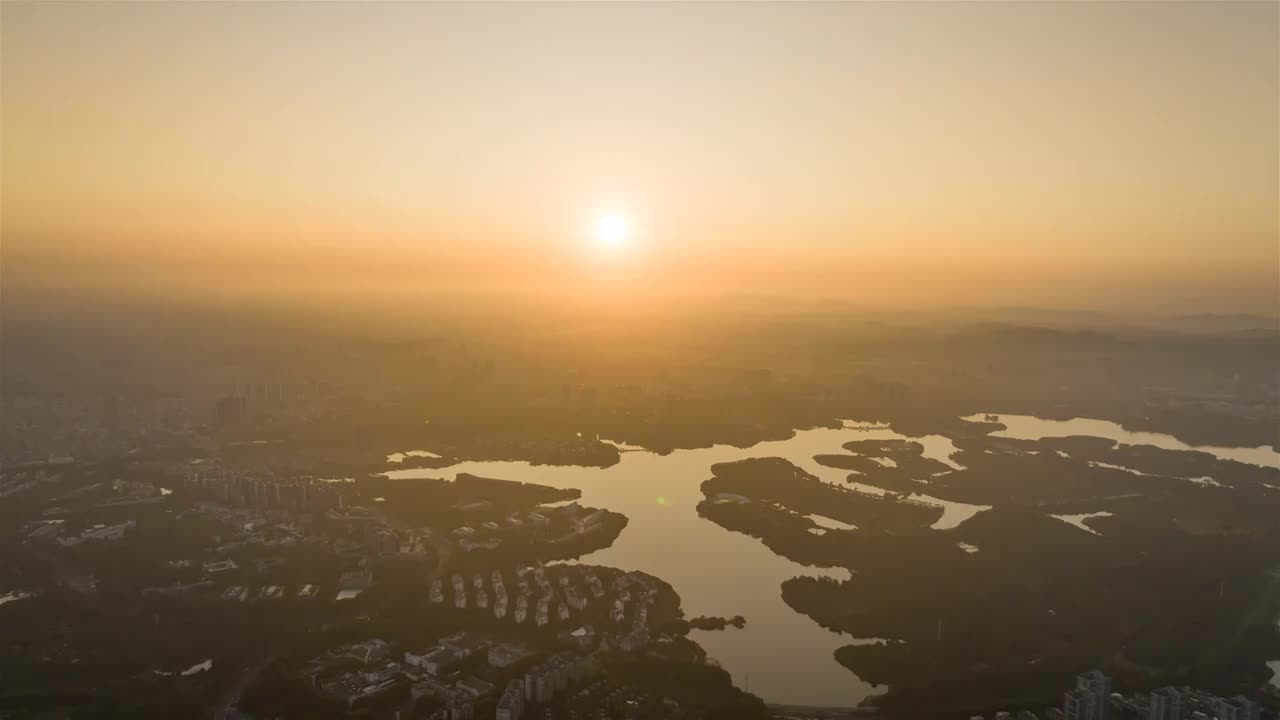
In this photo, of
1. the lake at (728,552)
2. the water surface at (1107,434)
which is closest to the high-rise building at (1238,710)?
the lake at (728,552)

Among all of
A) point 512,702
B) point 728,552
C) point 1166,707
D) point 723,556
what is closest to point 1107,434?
point 728,552

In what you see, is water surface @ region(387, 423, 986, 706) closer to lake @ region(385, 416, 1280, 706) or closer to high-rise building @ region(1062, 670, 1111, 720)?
lake @ region(385, 416, 1280, 706)

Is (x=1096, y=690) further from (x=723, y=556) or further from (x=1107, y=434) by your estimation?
(x=1107, y=434)

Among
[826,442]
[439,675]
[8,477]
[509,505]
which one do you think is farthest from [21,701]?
[826,442]

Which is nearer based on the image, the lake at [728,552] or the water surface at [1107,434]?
the lake at [728,552]

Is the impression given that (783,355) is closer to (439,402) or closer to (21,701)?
(439,402)

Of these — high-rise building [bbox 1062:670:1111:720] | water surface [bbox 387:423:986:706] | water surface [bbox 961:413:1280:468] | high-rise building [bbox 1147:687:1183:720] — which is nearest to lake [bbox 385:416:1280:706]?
water surface [bbox 387:423:986:706]

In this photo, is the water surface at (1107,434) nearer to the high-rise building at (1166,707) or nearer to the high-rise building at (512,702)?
the high-rise building at (1166,707)

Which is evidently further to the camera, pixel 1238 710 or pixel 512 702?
pixel 512 702
